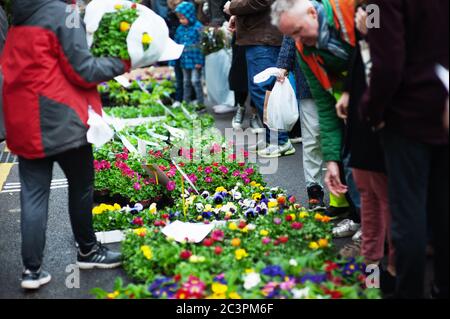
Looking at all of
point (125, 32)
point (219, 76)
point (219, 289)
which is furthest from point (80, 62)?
point (219, 76)

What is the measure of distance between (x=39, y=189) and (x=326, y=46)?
73.1 inches

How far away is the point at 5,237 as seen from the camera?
5.08 m

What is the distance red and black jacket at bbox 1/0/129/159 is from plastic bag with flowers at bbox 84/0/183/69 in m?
0.11

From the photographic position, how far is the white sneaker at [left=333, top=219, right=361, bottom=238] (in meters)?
4.74

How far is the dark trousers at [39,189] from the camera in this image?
12.9 ft

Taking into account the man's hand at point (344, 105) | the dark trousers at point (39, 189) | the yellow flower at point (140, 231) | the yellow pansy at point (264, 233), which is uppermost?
the man's hand at point (344, 105)

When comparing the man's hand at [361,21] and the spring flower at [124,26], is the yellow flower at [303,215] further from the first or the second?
the spring flower at [124,26]

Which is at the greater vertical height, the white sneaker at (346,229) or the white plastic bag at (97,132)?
the white plastic bag at (97,132)

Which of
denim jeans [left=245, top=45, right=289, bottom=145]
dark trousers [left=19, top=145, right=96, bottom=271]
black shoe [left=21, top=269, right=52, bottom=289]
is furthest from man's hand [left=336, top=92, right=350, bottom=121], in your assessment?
denim jeans [left=245, top=45, right=289, bottom=145]

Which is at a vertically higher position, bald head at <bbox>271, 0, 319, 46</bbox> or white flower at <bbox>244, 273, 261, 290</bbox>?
bald head at <bbox>271, 0, 319, 46</bbox>

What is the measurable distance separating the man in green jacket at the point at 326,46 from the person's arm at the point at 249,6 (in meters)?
2.74

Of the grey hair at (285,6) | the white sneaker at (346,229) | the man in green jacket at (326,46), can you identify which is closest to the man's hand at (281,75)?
the man in green jacket at (326,46)

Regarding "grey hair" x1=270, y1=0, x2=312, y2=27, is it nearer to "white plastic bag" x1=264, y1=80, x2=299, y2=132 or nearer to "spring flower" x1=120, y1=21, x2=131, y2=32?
"spring flower" x1=120, y1=21, x2=131, y2=32
